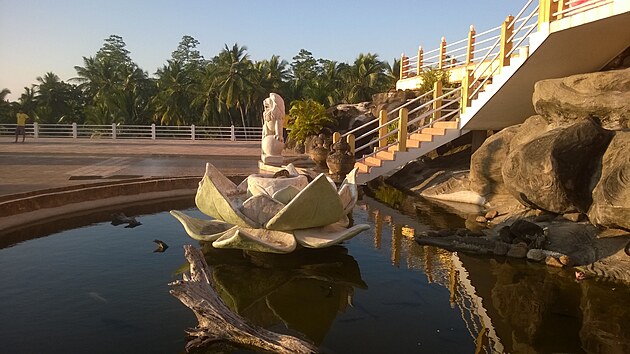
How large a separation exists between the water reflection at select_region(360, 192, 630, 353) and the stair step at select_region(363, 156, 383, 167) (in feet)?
18.9

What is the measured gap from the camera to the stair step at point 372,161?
12.3 m

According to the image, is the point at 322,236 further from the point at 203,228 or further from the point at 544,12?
the point at 544,12

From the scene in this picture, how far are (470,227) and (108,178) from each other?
859cm

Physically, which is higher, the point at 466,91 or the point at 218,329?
the point at 466,91

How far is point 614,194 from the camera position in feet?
19.8

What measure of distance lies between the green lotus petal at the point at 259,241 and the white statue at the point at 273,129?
299 inches

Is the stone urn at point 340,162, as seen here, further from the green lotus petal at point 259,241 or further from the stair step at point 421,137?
the green lotus petal at point 259,241

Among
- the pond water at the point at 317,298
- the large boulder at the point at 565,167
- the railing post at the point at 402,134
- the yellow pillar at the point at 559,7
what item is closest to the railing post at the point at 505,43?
the yellow pillar at the point at 559,7

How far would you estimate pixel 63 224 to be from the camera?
6945 mm

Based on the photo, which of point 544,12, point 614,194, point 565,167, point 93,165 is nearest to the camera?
point 614,194

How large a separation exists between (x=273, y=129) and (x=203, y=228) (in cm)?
745

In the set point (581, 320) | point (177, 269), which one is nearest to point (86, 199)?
point (177, 269)

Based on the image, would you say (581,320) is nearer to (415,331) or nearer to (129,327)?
(415,331)

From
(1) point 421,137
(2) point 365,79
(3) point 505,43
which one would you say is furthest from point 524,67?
(2) point 365,79
